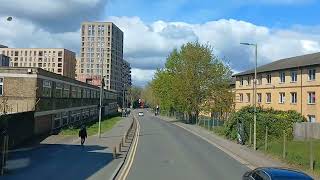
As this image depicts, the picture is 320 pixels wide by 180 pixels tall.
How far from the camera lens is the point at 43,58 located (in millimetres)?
150250

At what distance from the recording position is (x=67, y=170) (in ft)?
75.8

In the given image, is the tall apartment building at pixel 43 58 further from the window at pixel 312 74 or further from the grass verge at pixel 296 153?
the grass verge at pixel 296 153

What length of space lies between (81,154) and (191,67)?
4887 cm

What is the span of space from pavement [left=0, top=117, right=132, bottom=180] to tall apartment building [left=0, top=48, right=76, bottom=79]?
370ft

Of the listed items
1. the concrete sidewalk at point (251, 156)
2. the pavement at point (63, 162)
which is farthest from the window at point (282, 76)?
the pavement at point (63, 162)

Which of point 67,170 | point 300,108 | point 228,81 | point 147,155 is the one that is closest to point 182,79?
point 228,81

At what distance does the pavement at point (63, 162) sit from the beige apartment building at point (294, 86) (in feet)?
98.9

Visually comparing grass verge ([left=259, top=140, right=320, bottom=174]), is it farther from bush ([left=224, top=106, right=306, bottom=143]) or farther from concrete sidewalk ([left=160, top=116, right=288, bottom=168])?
bush ([left=224, top=106, right=306, bottom=143])

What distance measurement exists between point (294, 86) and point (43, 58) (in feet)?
336

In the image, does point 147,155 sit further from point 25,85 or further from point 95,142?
point 25,85

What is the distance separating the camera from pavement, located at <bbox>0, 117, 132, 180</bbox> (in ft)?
70.0

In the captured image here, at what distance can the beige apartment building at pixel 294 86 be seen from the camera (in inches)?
2285

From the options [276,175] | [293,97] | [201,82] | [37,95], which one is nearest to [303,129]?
[293,97]

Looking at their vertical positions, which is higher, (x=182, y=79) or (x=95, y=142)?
(x=182, y=79)
